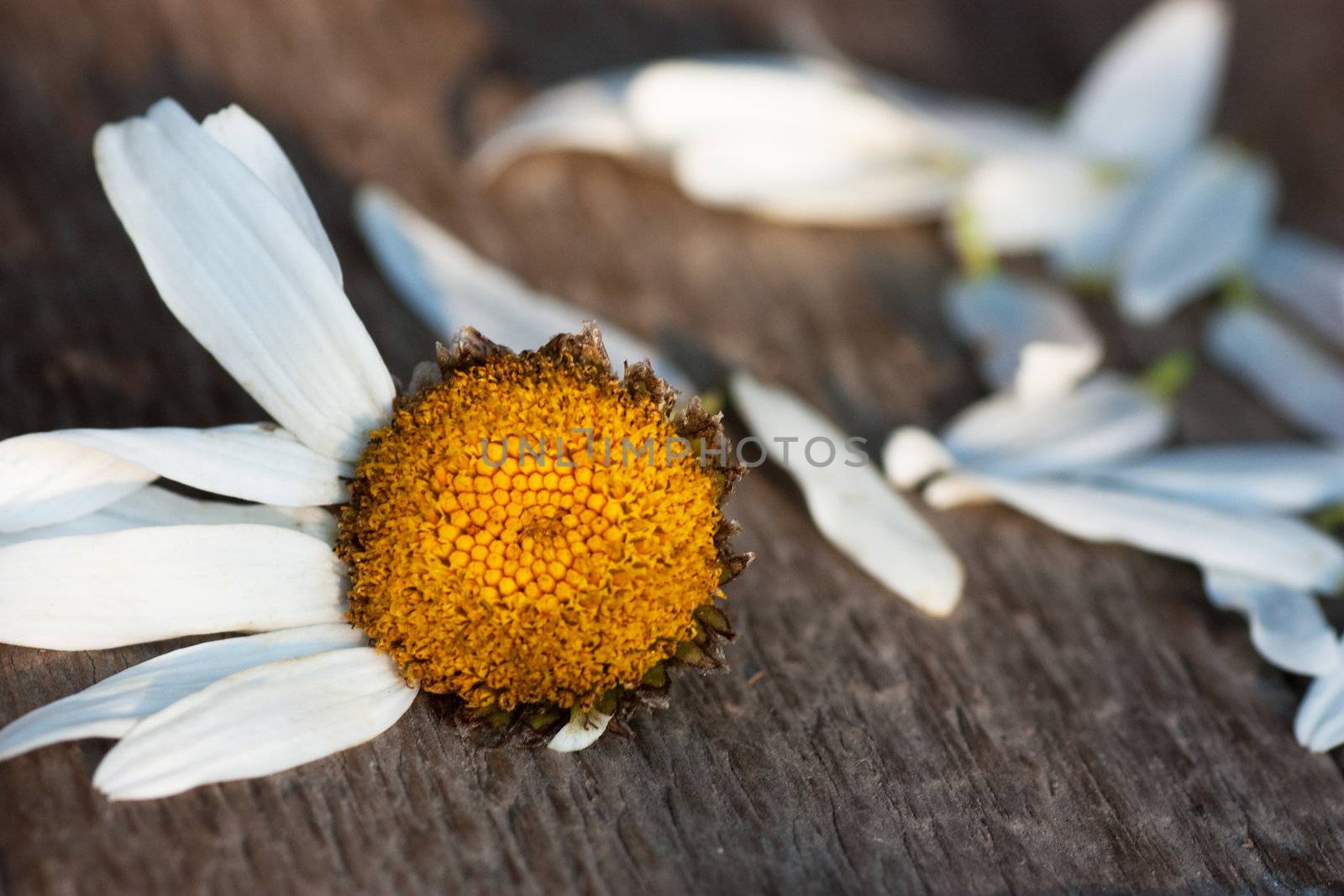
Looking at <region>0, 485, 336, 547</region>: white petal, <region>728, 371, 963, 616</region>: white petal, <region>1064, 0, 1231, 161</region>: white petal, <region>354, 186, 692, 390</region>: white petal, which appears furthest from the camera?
<region>1064, 0, 1231, 161</region>: white petal

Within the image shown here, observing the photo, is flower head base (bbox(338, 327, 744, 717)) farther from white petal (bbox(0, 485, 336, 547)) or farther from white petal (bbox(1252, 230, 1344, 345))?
white petal (bbox(1252, 230, 1344, 345))

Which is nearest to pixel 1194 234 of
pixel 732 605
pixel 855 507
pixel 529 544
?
pixel 855 507

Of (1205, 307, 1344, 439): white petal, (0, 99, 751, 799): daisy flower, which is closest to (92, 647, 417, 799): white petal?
(0, 99, 751, 799): daisy flower

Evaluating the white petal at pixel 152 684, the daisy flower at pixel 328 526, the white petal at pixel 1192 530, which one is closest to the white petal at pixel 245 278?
the daisy flower at pixel 328 526

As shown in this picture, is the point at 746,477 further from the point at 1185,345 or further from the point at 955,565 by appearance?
the point at 1185,345

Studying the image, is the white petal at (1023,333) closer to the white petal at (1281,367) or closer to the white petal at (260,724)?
the white petal at (1281,367)

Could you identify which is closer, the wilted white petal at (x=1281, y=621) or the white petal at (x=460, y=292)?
the wilted white petal at (x=1281, y=621)
